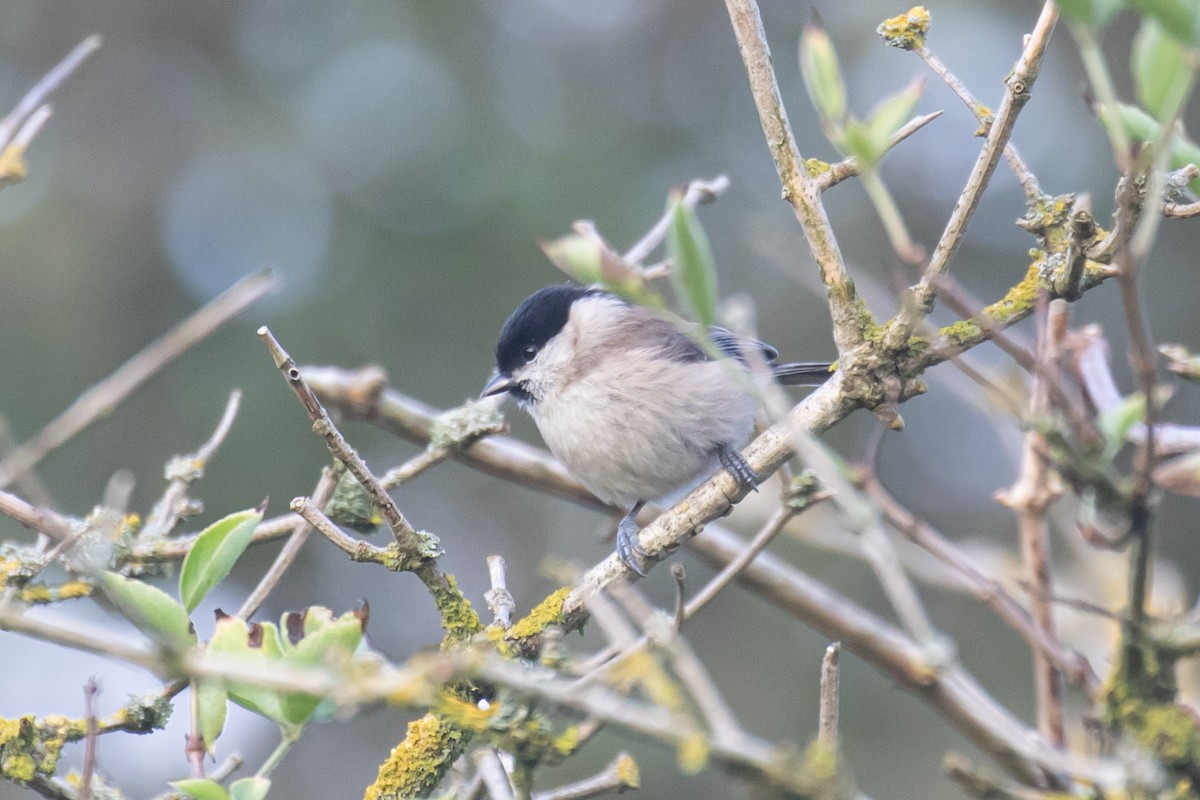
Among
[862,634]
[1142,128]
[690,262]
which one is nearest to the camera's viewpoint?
[690,262]

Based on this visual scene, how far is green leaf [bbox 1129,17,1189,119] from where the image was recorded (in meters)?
0.89

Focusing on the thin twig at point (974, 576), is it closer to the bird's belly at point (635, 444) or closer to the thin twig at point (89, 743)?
the thin twig at point (89, 743)

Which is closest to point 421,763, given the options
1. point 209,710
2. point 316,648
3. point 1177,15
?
point 209,710

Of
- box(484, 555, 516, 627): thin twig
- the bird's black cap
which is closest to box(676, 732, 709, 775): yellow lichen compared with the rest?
box(484, 555, 516, 627): thin twig

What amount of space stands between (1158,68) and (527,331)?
3.02 meters

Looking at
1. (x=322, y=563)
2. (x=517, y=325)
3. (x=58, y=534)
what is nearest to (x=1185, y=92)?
(x=58, y=534)

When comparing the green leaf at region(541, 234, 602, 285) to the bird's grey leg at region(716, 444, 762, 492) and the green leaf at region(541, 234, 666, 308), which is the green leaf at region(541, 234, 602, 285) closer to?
the green leaf at region(541, 234, 666, 308)

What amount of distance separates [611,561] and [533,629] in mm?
298

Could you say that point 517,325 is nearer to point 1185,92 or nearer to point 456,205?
point 1185,92

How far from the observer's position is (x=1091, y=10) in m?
0.89

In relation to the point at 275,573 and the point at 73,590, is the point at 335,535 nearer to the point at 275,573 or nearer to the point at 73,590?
the point at 275,573

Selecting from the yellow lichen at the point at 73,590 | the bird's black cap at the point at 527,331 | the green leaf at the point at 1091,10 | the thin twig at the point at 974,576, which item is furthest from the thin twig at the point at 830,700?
the bird's black cap at the point at 527,331

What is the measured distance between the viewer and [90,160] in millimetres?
8336

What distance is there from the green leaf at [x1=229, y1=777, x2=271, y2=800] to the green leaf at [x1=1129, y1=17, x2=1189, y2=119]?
1197 millimetres
